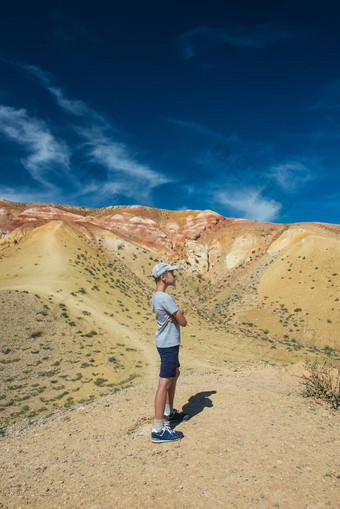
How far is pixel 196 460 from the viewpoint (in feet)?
12.8

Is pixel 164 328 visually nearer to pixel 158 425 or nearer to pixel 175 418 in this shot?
pixel 158 425

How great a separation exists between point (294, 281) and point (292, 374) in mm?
27994

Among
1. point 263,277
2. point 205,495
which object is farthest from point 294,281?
point 205,495

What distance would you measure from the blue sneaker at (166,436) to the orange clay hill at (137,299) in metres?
7.14

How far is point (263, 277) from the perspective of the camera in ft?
124

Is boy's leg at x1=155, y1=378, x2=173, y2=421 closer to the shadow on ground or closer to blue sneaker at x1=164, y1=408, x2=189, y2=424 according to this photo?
blue sneaker at x1=164, y1=408, x2=189, y2=424

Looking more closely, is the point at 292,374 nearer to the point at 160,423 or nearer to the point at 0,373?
the point at 160,423

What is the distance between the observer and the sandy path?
3.27 m

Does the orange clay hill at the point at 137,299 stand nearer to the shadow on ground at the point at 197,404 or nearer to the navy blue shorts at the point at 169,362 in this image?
the shadow on ground at the point at 197,404

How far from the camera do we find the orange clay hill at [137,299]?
539 inches

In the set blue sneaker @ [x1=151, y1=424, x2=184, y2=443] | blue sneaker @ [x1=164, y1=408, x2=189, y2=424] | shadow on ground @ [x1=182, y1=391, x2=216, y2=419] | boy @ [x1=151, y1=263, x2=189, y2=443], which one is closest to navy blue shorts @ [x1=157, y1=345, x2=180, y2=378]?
boy @ [x1=151, y1=263, x2=189, y2=443]

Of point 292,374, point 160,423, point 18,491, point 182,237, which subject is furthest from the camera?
point 182,237

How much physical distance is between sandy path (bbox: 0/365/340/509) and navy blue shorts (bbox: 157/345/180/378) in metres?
1.04

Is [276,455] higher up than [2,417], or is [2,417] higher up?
[276,455]
